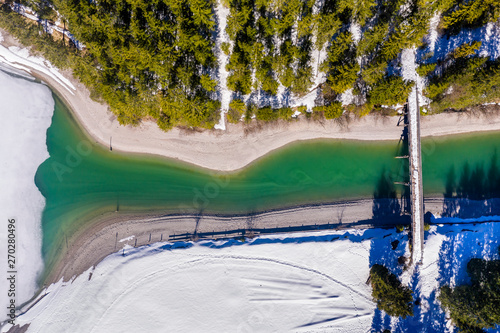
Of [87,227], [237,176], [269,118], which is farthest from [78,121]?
[269,118]

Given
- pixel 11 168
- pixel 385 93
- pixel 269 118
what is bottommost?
pixel 11 168

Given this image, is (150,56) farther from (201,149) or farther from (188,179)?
(188,179)

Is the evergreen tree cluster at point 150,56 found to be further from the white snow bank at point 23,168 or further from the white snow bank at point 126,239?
the white snow bank at point 126,239

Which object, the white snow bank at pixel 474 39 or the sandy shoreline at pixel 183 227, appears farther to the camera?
the sandy shoreline at pixel 183 227

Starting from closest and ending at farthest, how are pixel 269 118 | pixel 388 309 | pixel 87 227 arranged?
pixel 388 309 → pixel 269 118 → pixel 87 227

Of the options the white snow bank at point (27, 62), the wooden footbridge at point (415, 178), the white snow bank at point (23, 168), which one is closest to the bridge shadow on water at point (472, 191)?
the wooden footbridge at point (415, 178)

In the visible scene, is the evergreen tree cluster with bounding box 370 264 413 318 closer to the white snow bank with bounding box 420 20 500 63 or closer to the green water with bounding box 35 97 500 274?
the green water with bounding box 35 97 500 274

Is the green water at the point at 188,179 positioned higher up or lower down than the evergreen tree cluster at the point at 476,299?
higher up

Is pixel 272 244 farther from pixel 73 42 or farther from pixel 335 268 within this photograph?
pixel 73 42
